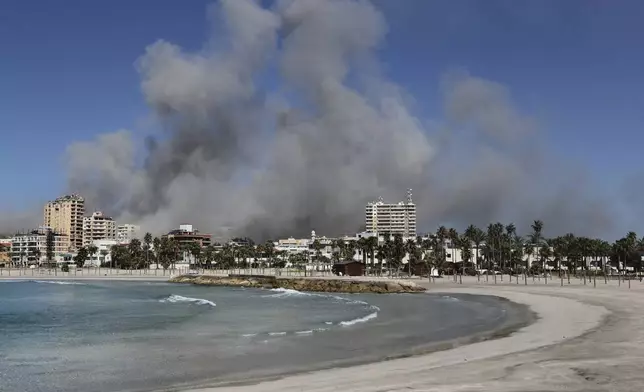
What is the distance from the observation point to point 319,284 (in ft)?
336

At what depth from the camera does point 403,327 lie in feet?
132

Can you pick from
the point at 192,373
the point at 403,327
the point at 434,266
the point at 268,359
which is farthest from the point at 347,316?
the point at 434,266

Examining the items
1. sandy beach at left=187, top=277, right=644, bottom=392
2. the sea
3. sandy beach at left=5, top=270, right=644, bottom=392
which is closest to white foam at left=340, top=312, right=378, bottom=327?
the sea

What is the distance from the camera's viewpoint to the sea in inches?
917

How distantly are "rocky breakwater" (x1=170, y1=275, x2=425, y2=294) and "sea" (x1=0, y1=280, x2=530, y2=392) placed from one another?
1219 inches

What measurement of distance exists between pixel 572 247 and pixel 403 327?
406 ft

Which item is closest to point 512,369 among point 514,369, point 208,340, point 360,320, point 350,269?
point 514,369

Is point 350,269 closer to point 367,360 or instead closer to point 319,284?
point 319,284

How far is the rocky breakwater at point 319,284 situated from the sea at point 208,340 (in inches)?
1219

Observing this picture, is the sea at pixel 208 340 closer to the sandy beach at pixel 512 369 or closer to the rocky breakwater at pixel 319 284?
the sandy beach at pixel 512 369

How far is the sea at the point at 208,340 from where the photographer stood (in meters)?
23.3

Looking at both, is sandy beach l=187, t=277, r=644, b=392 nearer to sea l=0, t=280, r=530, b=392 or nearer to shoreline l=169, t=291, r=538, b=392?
shoreline l=169, t=291, r=538, b=392

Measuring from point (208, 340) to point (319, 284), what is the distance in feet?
223

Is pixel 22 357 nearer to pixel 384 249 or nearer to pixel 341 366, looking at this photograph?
pixel 341 366
